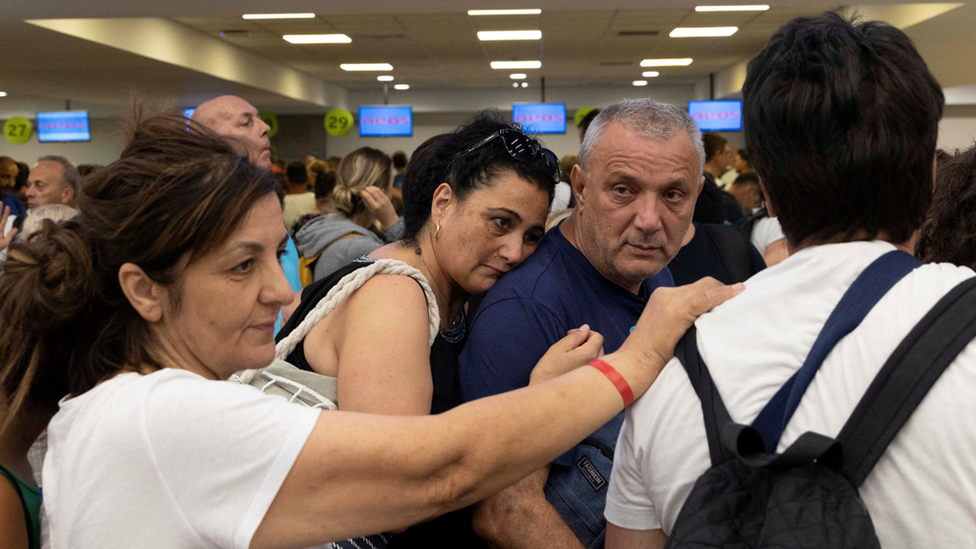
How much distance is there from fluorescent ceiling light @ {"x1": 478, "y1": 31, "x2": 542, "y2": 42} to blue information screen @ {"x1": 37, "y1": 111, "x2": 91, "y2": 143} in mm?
9664

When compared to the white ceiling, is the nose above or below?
below

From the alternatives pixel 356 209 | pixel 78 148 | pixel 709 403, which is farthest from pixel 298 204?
pixel 78 148

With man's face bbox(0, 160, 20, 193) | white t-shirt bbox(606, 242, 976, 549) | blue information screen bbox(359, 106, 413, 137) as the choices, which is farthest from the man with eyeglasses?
blue information screen bbox(359, 106, 413, 137)

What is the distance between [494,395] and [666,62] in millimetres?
14128

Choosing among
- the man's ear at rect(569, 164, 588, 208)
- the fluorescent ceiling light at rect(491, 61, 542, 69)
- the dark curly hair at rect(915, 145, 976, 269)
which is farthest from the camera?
the fluorescent ceiling light at rect(491, 61, 542, 69)

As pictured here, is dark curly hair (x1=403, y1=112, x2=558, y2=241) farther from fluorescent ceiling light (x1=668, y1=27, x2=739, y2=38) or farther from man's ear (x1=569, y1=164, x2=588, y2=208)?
fluorescent ceiling light (x1=668, y1=27, x2=739, y2=38)

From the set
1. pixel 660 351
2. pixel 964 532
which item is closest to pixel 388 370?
pixel 660 351

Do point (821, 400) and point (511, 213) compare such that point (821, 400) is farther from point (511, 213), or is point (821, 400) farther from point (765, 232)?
point (765, 232)

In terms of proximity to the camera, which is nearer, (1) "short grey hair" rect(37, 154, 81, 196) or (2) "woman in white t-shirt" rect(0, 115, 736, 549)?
(2) "woman in white t-shirt" rect(0, 115, 736, 549)

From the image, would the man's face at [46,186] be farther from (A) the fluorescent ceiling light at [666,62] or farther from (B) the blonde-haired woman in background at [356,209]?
(A) the fluorescent ceiling light at [666,62]

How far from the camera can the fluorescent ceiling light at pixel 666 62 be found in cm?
1395

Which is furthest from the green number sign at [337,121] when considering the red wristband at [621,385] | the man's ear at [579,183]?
the red wristband at [621,385]

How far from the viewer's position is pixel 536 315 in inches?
63.5

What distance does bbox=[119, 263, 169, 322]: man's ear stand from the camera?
1091 mm
